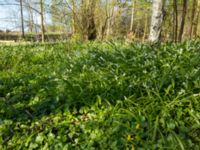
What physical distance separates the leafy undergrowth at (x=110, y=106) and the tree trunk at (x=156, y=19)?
2066 mm

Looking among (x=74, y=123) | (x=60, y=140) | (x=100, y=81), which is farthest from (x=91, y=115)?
(x=100, y=81)

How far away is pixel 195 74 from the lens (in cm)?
289

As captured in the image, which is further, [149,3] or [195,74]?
[149,3]

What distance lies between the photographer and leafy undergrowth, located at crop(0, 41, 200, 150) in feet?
7.38

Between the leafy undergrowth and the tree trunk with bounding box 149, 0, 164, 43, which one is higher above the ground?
the tree trunk with bounding box 149, 0, 164, 43

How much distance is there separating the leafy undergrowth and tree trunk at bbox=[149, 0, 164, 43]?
207 cm

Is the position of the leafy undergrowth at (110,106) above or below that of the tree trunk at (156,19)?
below

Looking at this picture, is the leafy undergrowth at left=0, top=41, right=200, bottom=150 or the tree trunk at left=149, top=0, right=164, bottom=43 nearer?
the leafy undergrowth at left=0, top=41, right=200, bottom=150

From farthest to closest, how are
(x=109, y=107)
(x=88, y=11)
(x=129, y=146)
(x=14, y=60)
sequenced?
1. (x=88, y=11)
2. (x=14, y=60)
3. (x=109, y=107)
4. (x=129, y=146)

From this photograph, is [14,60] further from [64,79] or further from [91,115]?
[91,115]

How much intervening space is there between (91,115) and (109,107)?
0.59 ft

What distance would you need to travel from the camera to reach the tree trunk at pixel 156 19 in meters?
5.60

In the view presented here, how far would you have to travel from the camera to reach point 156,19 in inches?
225

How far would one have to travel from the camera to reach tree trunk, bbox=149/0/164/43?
221 inches
